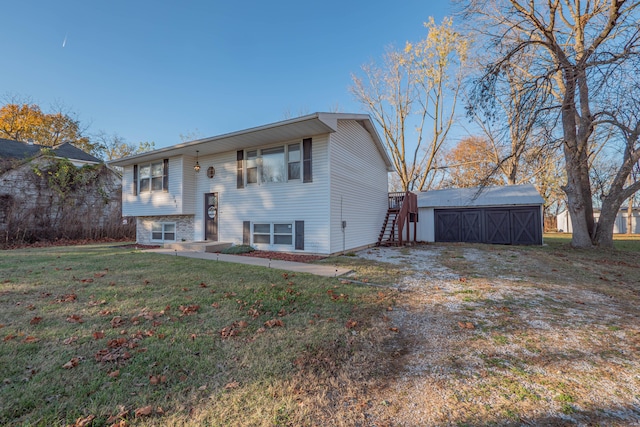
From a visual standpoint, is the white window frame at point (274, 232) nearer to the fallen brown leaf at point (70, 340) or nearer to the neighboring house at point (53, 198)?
the fallen brown leaf at point (70, 340)

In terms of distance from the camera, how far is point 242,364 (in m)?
2.42

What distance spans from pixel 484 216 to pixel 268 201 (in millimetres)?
11982

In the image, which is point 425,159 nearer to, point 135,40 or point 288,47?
point 288,47

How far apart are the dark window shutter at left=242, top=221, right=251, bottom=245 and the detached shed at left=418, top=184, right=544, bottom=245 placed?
409 inches

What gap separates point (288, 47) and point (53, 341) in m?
15.7

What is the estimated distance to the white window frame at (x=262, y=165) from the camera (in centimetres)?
939

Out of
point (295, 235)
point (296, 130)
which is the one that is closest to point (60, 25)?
point (296, 130)

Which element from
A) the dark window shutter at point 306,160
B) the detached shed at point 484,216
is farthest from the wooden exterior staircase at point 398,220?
the dark window shutter at point 306,160

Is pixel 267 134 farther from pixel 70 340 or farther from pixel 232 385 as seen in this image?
pixel 232 385

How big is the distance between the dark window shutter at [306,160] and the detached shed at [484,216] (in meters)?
8.63

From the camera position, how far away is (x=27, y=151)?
16125mm

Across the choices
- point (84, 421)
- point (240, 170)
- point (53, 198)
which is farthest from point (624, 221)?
point (53, 198)

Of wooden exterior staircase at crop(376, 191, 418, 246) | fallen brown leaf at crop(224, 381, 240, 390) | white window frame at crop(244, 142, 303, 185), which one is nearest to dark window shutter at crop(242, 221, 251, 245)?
white window frame at crop(244, 142, 303, 185)

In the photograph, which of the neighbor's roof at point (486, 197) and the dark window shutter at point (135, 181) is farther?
the neighbor's roof at point (486, 197)
